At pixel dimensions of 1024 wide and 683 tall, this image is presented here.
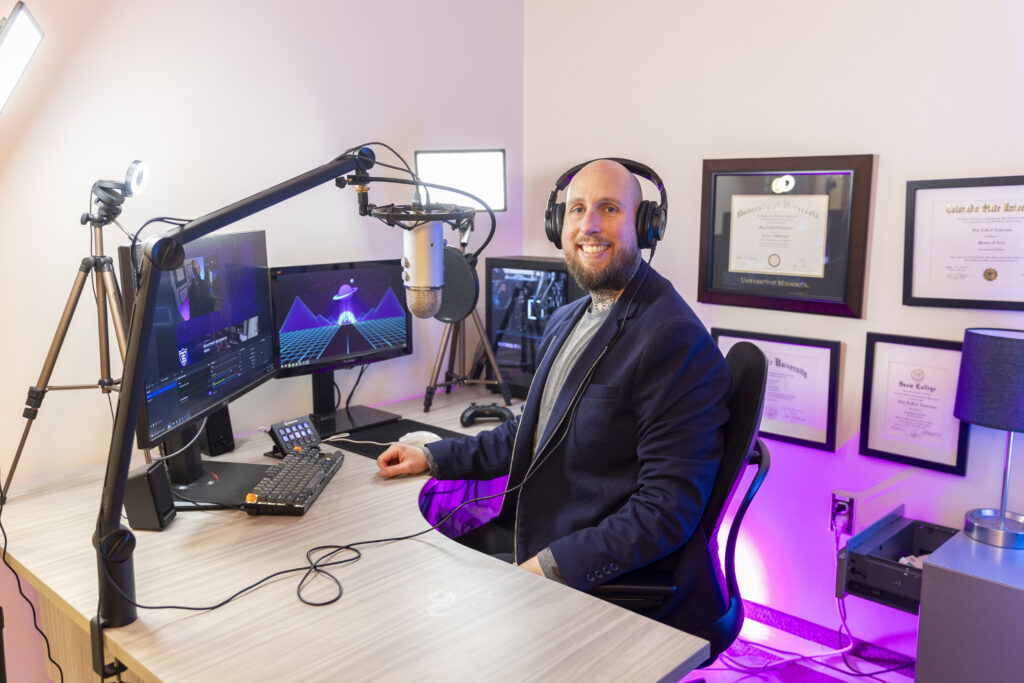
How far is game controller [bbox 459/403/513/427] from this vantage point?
2.55m

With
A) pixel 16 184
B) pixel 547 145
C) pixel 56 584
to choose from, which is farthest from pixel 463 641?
pixel 547 145

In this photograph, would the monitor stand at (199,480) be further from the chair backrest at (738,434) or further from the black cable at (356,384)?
the chair backrest at (738,434)

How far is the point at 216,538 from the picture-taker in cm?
164

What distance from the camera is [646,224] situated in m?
1.94

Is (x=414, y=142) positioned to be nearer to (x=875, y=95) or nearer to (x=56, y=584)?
(x=875, y=95)

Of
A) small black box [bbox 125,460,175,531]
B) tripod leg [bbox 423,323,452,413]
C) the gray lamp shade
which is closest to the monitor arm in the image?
small black box [bbox 125,460,175,531]

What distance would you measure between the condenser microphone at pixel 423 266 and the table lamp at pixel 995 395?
1.41 metres

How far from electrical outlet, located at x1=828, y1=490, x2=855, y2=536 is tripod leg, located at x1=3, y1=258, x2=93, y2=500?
7.50 ft

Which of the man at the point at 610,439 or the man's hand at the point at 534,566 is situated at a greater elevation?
the man at the point at 610,439

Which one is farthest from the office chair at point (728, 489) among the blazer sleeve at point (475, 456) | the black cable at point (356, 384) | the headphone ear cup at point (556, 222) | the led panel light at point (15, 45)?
the led panel light at point (15, 45)

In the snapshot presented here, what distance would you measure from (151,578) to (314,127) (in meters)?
1.56

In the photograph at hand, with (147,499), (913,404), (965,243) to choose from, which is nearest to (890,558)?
(913,404)

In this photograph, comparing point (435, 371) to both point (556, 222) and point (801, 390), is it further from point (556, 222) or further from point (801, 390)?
point (801, 390)

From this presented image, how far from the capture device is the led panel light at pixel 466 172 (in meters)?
2.83
